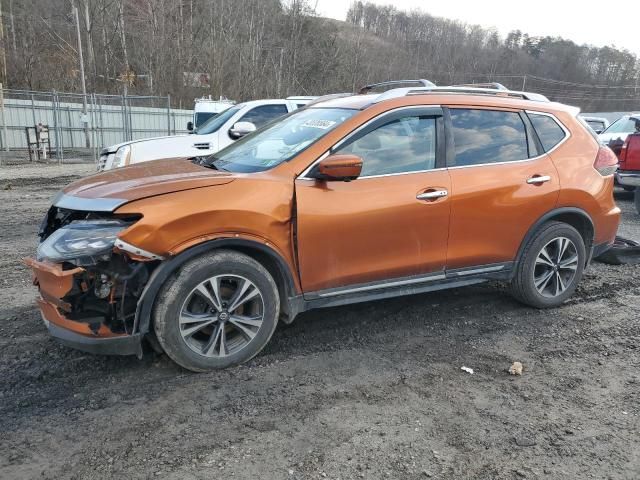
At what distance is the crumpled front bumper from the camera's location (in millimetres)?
3082

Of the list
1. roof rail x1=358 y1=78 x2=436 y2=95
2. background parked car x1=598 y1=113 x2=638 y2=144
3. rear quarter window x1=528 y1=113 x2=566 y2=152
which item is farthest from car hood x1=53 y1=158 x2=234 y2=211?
background parked car x1=598 y1=113 x2=638 y2=144

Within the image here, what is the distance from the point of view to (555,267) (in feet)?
15.3

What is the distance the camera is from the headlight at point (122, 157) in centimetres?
779

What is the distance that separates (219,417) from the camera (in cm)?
295

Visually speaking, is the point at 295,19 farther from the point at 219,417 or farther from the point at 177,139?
the point at 219,417

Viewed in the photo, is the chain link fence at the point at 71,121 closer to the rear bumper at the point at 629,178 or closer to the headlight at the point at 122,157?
the headlight at the point at 122,157

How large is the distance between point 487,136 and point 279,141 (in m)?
→ 1.74

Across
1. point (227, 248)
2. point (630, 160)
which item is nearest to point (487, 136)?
point (227, 248)

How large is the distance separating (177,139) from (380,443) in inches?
265

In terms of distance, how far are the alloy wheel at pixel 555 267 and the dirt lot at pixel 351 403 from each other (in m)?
0.29

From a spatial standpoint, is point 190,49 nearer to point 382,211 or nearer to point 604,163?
point 604,163

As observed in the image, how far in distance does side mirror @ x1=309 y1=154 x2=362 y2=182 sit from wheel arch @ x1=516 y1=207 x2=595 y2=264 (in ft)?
6.03

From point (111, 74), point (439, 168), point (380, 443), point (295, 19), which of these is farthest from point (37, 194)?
point (295, 19)

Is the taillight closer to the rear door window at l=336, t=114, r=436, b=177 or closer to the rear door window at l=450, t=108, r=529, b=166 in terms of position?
the rear door window at l=450, t=108, r=529, b=166
